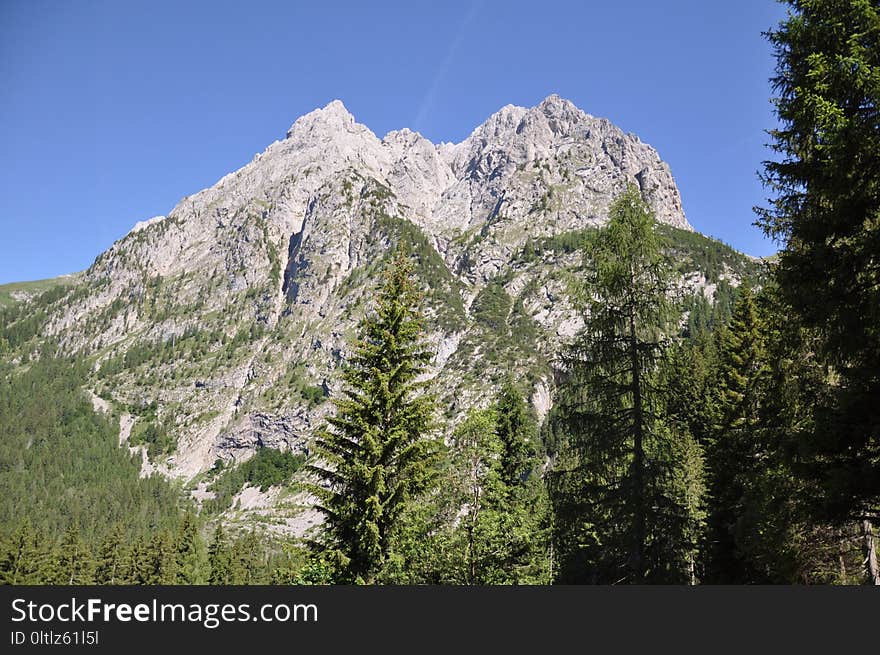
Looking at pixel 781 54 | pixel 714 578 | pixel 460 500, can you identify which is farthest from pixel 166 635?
pixel 714 578

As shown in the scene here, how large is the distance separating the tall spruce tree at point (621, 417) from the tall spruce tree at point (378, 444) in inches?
180

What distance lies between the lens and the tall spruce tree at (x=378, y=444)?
15.1 meters

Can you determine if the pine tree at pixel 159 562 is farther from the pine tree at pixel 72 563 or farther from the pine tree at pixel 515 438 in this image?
the pine tree at pixel 515 438

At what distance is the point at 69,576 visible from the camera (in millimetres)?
62875

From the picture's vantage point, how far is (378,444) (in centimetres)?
1548

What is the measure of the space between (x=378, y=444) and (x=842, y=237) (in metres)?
12.3

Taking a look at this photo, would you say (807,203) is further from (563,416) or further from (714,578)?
(714,578)

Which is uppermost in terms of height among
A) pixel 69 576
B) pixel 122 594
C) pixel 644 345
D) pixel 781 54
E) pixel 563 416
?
pixel 781 54

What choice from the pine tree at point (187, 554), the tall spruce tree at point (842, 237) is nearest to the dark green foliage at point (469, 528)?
the tall spruce tree at point (842, 237)

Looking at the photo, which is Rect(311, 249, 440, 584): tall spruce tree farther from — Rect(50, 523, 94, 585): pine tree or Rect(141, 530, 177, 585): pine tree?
Rect(50, 523, 94, 585): pine tree

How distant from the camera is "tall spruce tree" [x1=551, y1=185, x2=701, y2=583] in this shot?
1343cm

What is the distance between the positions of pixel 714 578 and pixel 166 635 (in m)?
22.9

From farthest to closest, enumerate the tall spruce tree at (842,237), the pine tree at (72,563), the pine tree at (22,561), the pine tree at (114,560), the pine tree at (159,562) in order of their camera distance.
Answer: the pine tree at (114,560)
the pine tree at (72,563)
the pine tree at (159,562)
the pine tree at (22,561)
the tall spruce tree at (842,237)

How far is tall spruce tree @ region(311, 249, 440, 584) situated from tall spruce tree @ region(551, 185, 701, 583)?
180 inches
